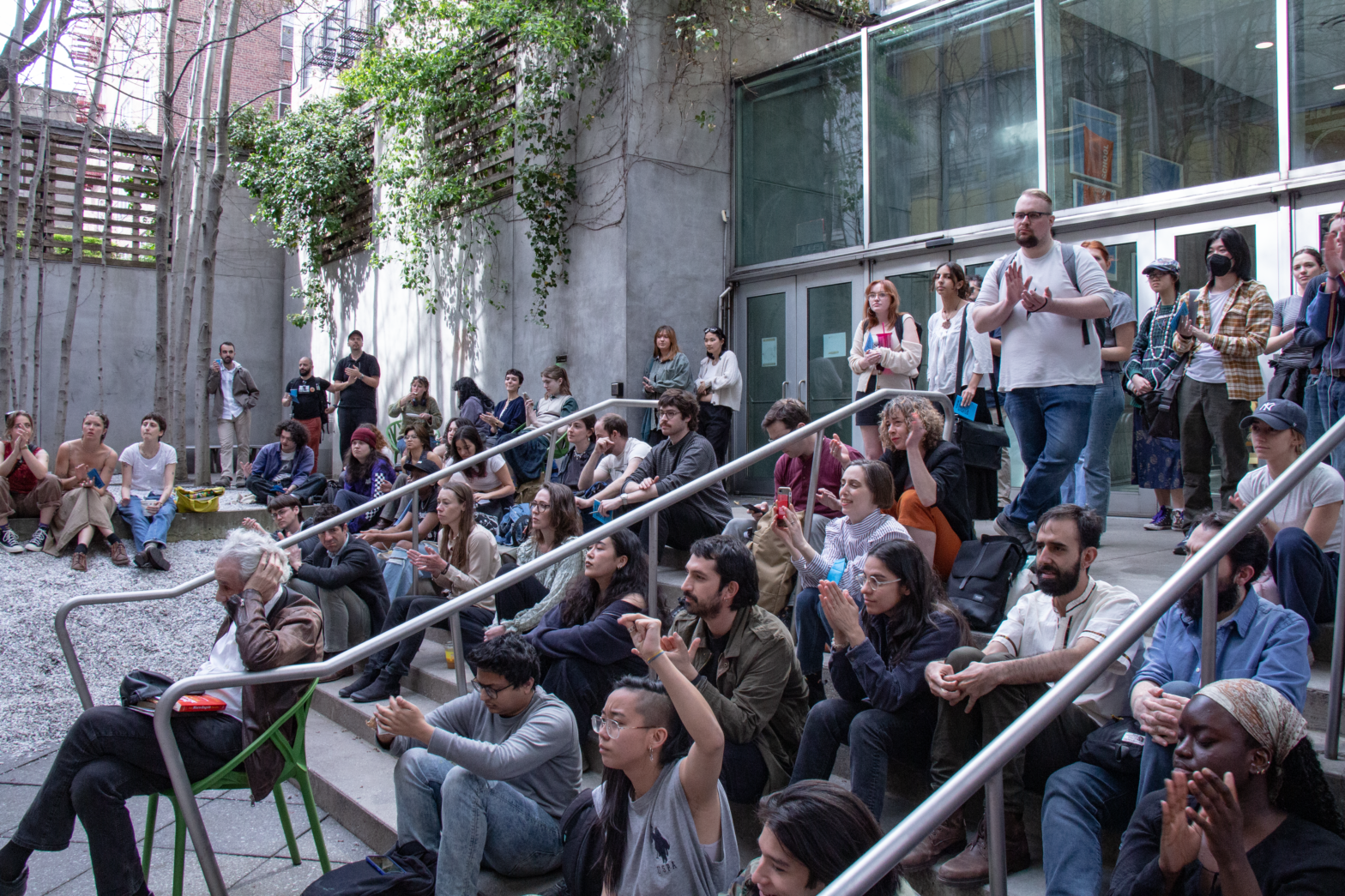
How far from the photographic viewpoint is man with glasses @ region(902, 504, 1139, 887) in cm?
282

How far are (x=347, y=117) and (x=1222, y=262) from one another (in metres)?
11.7

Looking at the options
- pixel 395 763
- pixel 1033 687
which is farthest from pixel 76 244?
pixel 1033 687

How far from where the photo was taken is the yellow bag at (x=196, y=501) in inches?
351

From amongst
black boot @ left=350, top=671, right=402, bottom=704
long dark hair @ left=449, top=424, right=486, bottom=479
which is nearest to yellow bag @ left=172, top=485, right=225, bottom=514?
long dark hair @ left=449, top=424, right=486, bottom=479

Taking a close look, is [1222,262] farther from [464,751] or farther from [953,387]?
[464,751]

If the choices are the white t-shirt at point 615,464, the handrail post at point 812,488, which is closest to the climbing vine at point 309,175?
the white t-shirt at point 615,464

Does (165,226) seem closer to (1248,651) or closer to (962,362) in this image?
(962,362)

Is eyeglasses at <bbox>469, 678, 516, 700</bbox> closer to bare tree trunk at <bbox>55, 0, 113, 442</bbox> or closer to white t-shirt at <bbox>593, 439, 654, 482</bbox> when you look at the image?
white t-shirt at <bbox>593, 439, 654, 482</bbox>

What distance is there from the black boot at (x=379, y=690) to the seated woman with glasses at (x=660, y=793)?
2657mm

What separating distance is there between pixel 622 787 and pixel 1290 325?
435 centimetres

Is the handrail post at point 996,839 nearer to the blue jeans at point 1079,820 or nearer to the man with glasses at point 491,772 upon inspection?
the blue jeans at point 1079,820

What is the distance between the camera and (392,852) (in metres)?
3.34

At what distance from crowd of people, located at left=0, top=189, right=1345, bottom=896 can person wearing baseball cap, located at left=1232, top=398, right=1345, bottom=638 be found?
0.01 meters

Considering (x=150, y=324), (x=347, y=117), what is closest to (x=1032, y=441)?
(x=347, y=117)
